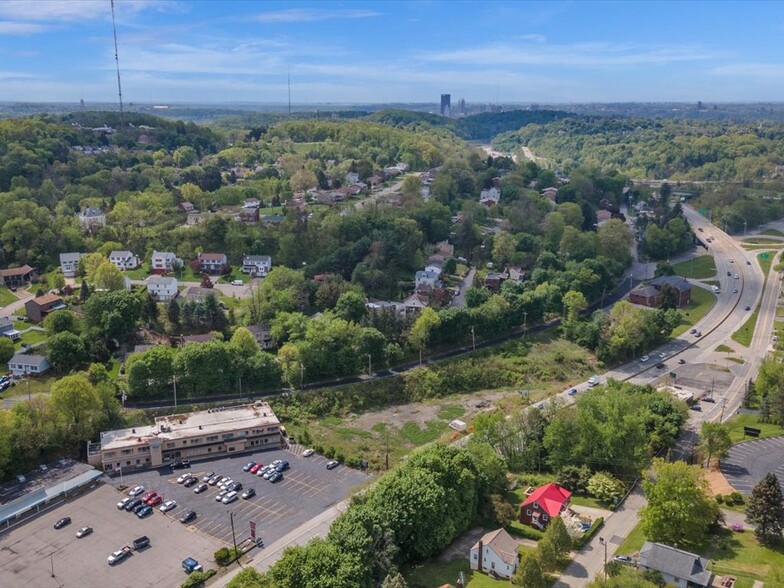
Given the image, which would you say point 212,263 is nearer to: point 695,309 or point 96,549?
point 96,549

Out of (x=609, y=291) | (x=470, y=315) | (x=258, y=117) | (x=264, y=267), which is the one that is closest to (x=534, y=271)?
(x=609, y=291)

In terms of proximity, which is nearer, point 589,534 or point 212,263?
point 589,534

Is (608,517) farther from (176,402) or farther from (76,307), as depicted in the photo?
(76,307)

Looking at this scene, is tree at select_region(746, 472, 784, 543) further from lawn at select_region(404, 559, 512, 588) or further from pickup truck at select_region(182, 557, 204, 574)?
pickup truck at select_region(182, 557, 204, 574)

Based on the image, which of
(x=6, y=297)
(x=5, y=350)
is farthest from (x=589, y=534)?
(x=6, y=297)

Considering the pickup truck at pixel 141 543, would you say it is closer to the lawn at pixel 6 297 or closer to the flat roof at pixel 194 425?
the flat roof at pixel 194 425
